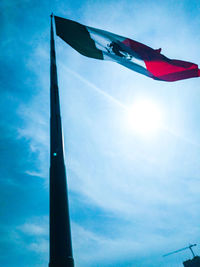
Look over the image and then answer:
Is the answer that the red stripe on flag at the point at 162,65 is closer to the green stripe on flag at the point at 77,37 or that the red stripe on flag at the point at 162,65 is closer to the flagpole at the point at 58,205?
the green stripe on flag at the point at 77,37

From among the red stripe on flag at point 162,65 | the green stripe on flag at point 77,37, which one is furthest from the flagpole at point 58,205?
the red stripe on flag at point 162,65

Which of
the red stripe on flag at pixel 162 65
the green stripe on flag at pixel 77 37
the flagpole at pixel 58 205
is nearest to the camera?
the flagpole at pixel 58 205

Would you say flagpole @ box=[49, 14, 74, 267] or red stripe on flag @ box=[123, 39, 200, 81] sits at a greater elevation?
red stripe on flag @ box=[123, 39, 200, 81]

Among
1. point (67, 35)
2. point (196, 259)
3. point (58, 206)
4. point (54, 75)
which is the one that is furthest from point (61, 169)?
point (196, 259)

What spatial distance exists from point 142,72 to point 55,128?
825 cm

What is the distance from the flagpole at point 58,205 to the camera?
9.37 feet

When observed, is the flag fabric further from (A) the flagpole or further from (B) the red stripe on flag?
(A) the flagpole

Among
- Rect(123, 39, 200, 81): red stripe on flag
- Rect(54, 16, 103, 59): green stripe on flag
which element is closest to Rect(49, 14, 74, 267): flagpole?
Rect(54, 16, 103, 59): green stripe on flag

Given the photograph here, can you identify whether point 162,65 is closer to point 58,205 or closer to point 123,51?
point 123,51

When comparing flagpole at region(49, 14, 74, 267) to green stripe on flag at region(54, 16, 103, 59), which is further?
green stripe on flag at region(54, 16, 103, 59)

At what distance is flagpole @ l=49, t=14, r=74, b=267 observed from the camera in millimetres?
2857

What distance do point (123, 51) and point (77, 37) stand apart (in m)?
2.95

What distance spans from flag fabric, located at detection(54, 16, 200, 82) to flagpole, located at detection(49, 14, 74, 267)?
22.2ft

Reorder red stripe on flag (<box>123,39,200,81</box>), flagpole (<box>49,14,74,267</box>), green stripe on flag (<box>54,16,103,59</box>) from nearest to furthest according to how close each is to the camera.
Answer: flagpole (<box>49,14,74,267</box>) → green stripe on flag (<box>54,16,103,59</box>) → red stripe on flag (<box>123,39,200,81</box>)
